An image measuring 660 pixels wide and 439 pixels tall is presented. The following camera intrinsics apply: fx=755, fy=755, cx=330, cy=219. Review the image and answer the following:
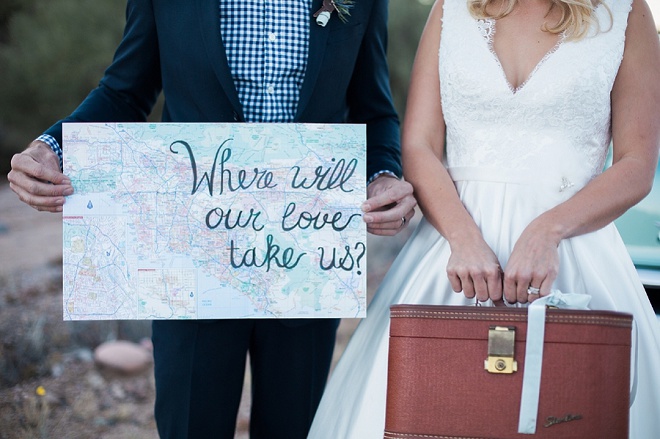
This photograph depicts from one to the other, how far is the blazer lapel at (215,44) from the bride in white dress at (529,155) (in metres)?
0.52

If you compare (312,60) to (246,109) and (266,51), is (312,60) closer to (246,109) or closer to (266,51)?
(266,51)

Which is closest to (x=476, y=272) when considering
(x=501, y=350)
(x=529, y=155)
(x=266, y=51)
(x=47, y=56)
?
(x=501, y=350)

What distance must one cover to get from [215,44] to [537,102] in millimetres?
899

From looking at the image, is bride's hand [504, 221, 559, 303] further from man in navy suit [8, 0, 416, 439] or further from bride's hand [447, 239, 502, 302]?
man in navy suit [8, 0, 416, 439]

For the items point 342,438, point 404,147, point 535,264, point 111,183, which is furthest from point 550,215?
point 111,183

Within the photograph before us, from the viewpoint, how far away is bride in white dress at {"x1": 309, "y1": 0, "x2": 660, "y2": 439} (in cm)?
197

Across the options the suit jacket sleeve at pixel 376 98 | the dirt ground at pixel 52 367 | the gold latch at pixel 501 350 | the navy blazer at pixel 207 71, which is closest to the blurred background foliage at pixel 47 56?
the dirt ground at pixel 52 367

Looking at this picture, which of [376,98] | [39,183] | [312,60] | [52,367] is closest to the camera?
[39,183]

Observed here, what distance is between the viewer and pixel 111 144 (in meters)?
2.00

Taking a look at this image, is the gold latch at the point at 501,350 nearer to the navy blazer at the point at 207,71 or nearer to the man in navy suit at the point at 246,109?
the man in navy suit at the point at 246,109

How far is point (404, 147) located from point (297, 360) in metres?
0.77

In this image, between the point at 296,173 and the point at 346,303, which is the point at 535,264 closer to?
the point at 346,303

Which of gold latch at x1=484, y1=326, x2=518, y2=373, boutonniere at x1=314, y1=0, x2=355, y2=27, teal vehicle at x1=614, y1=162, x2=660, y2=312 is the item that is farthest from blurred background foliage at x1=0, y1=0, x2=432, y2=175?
gold latch at x1=484, y1=326, x2=518, y2=373

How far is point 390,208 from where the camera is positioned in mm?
2125
